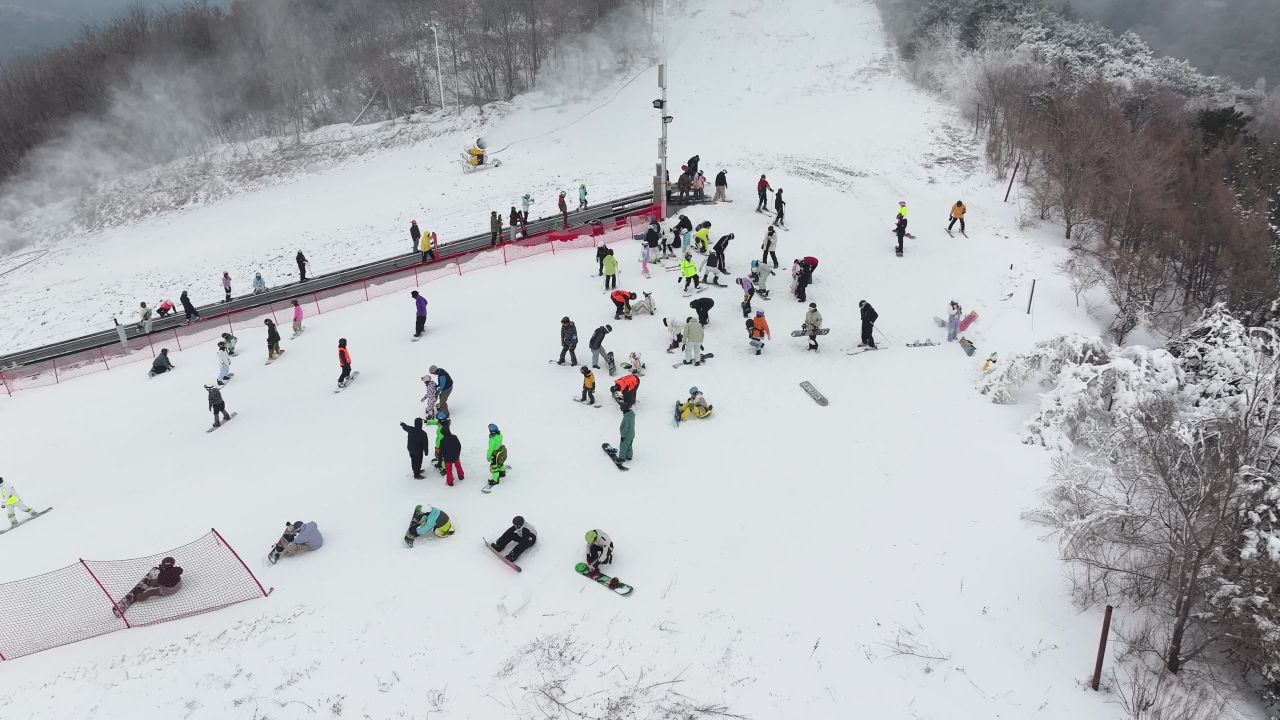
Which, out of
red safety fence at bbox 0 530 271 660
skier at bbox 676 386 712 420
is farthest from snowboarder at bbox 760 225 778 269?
red safety fence at bbox 0 530 271 660

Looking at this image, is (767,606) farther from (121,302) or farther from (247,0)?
(247,0)

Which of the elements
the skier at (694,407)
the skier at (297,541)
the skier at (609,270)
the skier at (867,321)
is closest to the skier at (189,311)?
the skier at (609,270)

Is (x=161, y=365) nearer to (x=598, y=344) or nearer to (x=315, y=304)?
(x=315, y=304)

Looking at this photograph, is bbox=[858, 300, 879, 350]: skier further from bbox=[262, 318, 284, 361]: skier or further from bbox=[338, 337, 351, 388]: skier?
bbox=[262, 318, 284, 361]: skier

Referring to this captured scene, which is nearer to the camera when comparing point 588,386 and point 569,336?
point 588,386

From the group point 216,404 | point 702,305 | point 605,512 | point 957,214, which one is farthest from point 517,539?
point 957,214
